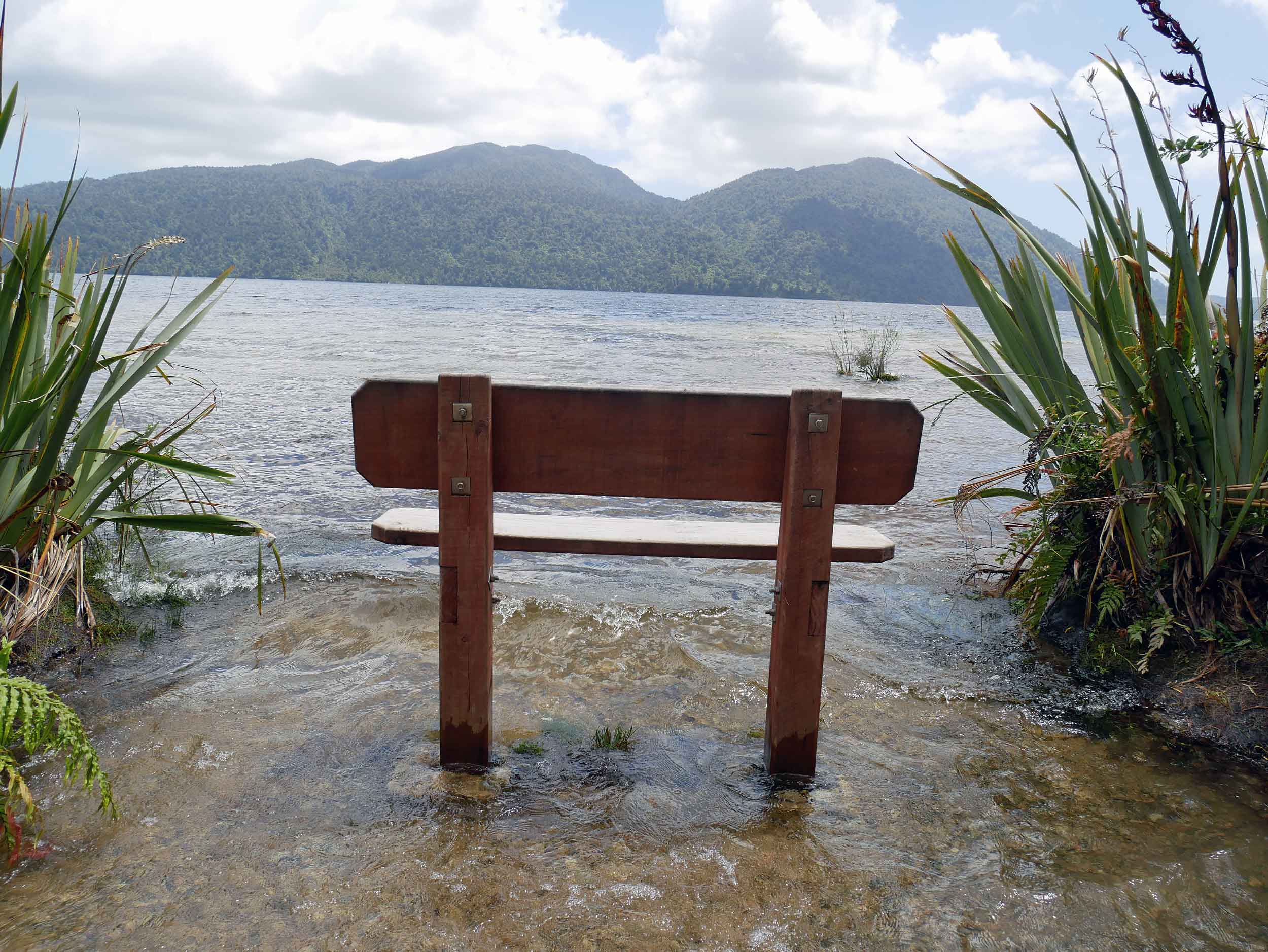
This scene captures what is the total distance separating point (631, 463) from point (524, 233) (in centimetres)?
10830

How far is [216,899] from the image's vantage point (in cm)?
188

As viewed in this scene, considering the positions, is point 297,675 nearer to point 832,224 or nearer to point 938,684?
point 938,684

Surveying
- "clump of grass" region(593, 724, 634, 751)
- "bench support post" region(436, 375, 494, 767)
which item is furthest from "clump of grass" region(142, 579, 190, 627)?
"clump of grass" region(593, 724, 634, 751)

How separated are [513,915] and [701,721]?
123 cm

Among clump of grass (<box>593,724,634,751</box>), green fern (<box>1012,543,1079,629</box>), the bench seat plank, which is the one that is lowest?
clump of grass (<box>593,724,634,751</box>)

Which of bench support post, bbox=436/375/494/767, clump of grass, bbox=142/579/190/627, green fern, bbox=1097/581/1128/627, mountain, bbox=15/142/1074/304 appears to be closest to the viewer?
bench support post, bbox=436/375/494/767

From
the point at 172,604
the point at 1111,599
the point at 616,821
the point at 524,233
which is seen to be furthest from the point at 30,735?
the point at 524,233

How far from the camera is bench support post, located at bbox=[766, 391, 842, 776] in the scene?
2.27 metres

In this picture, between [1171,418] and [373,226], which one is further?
[373,226]

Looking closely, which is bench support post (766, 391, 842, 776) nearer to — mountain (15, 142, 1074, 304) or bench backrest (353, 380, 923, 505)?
bench backrest (353, 380, 923, 505)

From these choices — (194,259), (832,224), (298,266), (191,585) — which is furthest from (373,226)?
(191,585)

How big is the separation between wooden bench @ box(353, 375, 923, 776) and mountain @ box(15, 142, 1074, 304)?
7712cm

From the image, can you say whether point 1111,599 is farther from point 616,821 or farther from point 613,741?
point 616,821

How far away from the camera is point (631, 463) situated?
91.5 inches
